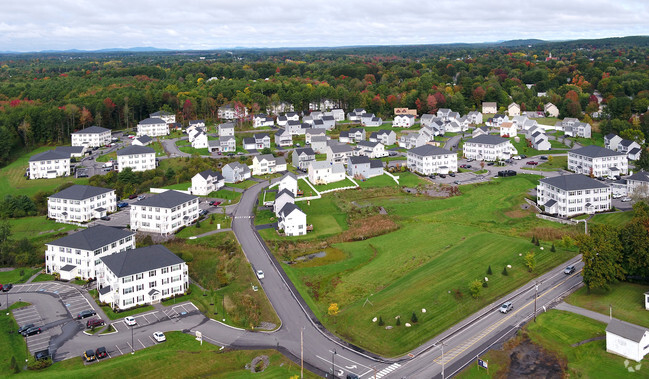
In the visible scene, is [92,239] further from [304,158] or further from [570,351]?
[570,351]

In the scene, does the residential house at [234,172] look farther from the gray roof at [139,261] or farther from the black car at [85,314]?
the black car at [85,314]

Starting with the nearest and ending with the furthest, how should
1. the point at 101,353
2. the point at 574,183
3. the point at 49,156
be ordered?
the point at 101,353 → the point at 574,183 → the point at 49,156

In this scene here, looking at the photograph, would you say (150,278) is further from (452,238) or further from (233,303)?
(452,238)

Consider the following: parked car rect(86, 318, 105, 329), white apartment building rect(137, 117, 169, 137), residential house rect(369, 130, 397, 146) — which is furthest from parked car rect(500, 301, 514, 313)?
white apartment building rect(137, 117, 169, 137)

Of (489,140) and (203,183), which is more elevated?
(489,140)

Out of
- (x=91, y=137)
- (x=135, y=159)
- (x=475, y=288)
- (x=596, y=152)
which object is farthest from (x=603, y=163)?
(x=91, y=137)

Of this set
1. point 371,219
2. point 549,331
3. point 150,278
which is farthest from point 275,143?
point 549,331
